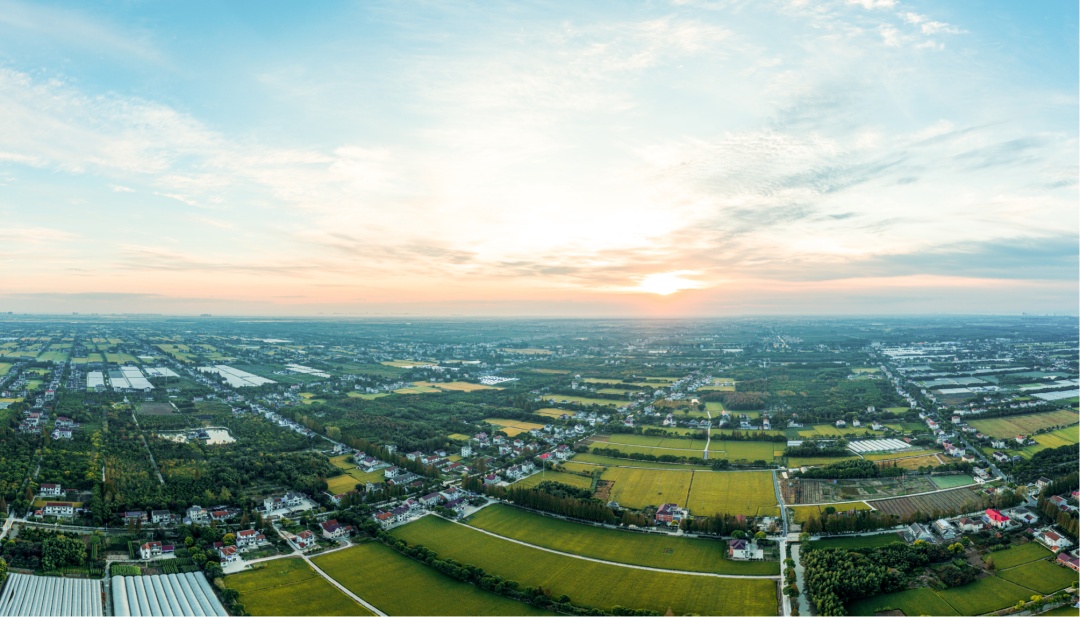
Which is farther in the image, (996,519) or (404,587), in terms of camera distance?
(996,519)

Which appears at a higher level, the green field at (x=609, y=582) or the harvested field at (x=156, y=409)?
the harvested field at (x=156, y=409)

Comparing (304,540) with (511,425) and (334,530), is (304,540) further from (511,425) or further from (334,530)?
(511,425)

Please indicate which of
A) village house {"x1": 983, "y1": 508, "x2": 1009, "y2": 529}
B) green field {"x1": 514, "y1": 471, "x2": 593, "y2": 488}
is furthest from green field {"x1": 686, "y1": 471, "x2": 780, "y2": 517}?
village house {"x1": 983, "y1": 508, "x2": 1009, "y2": 529}

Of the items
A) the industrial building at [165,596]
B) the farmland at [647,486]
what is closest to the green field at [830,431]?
the farmland at [647,486]

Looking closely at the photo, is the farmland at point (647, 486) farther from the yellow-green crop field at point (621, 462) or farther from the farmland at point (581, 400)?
the farmland at point (581, 400)

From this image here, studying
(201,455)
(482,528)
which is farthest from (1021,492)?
(201,455)

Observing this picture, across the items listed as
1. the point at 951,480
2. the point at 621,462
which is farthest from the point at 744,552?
the point at 951,480
